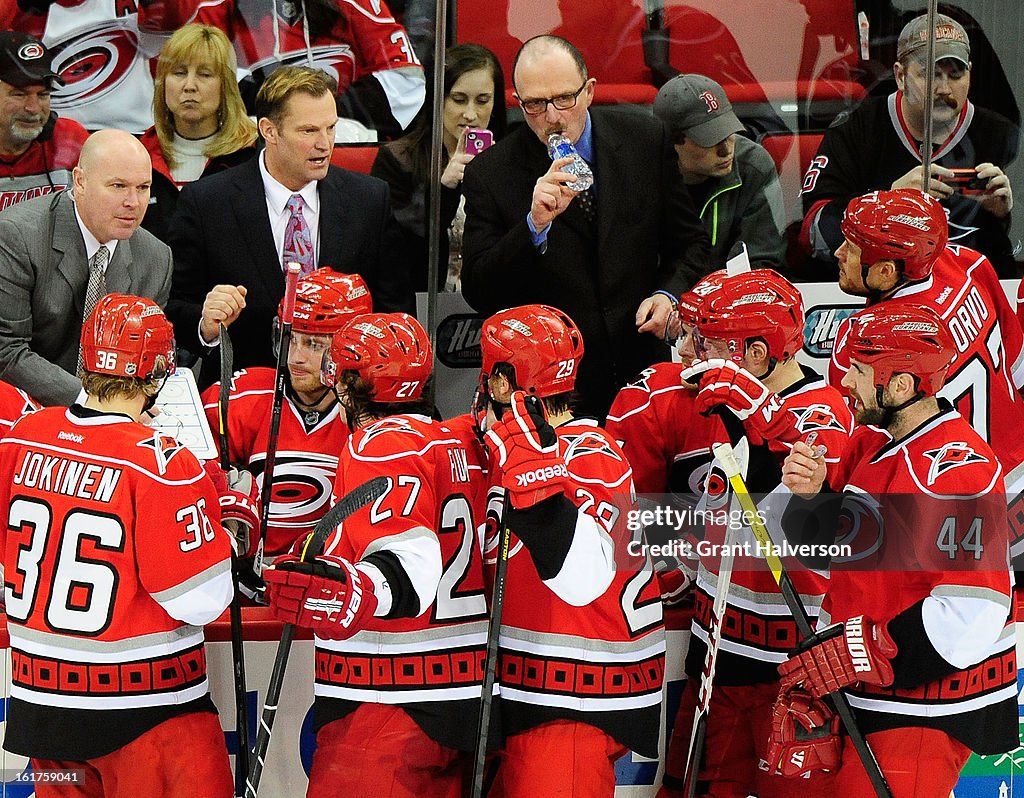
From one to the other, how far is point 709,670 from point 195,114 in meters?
2.52

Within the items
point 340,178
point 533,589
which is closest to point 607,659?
point 533,589

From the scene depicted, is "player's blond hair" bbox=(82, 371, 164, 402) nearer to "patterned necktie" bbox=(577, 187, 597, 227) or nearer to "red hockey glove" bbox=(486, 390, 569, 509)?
"red hockey glove" bbox=(486, 390, 569, 509)

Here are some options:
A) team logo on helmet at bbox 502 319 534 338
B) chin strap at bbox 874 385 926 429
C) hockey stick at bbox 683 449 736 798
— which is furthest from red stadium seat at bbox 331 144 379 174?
chin strap at bbox 874 385 926 429

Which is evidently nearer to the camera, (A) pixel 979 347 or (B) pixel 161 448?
(B) pixel 161 448

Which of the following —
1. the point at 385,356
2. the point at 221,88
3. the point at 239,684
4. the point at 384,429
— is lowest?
the point at 239,684

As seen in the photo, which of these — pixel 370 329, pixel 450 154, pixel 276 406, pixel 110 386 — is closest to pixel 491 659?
pixel 370 329

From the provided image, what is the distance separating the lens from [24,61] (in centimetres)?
428

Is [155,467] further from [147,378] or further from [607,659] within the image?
[607,659]

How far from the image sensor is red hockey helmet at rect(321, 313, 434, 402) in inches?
118

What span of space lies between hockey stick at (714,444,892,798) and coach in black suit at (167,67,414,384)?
1547mm

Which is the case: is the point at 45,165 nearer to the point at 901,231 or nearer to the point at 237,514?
the point at 237,514

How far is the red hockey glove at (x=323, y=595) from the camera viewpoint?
8.70ft

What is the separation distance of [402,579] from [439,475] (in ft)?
0.96

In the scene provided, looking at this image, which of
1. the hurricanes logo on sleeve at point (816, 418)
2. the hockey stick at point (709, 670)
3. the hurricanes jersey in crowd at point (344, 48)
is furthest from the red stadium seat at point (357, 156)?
the hockey stick at point (709, 670)
